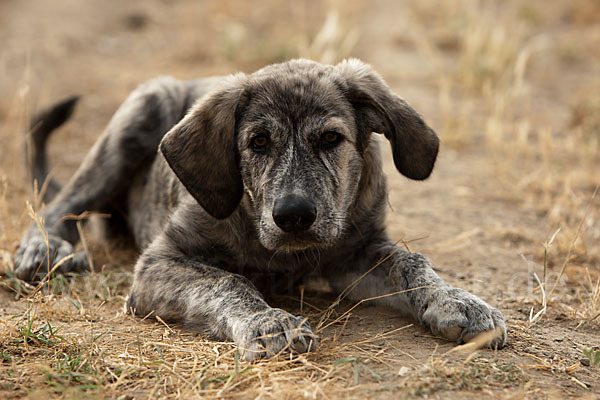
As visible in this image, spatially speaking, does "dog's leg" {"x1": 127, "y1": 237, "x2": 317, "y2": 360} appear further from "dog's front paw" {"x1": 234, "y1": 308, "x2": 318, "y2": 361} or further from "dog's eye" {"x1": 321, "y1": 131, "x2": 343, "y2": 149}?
"dog's eye" {"x1": 321, "y1": 131, "x2": 343, "y2": 149}

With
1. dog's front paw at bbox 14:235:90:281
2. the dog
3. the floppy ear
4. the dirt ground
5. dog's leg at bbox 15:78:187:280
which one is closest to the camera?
the dirt ground

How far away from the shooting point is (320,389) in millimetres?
2512

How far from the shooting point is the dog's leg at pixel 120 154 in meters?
4.80

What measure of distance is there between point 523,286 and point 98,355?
8.24 feet

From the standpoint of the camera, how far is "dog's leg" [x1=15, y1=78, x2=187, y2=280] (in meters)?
4.80

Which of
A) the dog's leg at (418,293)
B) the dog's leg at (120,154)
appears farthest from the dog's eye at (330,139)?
the dog's leg at (120,154)

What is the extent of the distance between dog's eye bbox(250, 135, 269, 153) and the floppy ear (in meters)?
0.52

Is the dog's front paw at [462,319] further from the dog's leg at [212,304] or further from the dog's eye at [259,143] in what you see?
the dog's eye at [259,143]

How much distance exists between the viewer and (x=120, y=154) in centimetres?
486

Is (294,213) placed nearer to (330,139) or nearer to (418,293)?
(330,139)

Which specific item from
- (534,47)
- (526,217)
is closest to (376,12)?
Result: (534,47)

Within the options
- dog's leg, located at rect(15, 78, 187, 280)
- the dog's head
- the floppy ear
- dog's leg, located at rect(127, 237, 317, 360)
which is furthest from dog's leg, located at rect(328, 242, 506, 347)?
dog's leg, located at rect(15, 78, 187, 280)

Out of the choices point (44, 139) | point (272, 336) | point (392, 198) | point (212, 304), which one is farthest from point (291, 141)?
point (44, 139)

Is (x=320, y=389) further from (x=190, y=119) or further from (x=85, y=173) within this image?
(x=85, y=173)
